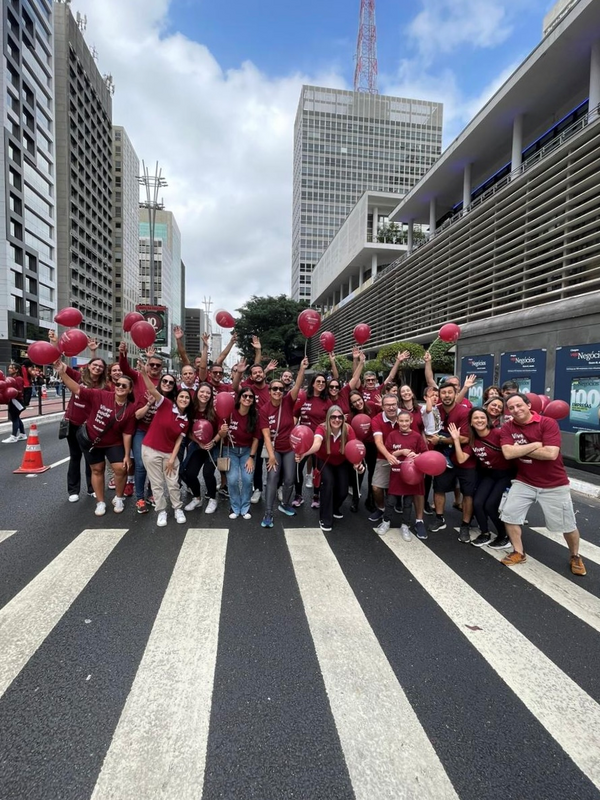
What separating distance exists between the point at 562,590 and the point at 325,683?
8.20ft

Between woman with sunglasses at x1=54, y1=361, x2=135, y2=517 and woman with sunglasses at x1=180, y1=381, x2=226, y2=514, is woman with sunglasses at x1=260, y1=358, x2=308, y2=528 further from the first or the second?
woman with sunglasses at x1=54, y1=361, x2=135, y2=517

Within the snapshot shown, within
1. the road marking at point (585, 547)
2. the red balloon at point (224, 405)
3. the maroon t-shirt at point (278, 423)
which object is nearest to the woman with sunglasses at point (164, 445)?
the red balloon at point (224, 405)

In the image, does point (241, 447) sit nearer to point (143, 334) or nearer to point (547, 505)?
point (143, 334)

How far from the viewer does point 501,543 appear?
4.63 metres

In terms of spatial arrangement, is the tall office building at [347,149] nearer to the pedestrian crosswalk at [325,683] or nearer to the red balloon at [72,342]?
the red balloon at [72,342]

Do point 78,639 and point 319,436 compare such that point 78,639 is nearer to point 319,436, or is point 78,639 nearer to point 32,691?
point 32,691

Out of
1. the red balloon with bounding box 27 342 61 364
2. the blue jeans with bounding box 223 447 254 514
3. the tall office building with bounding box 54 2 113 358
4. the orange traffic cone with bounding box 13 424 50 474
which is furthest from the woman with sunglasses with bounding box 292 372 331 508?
the tall office building with bounding box 54 2 113 358

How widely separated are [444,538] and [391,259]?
41.5 m

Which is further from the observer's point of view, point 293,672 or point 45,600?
point 45,600

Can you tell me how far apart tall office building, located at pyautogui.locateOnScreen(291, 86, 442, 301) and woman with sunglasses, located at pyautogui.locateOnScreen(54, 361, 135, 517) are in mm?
102202

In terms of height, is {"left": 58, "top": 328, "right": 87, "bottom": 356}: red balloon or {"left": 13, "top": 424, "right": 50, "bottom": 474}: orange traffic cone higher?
{"left": 58, "top": 328, "right": 87, "bottom": 356}: red balloon

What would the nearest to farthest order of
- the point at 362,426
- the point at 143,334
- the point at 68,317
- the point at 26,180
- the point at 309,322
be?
the point at 362,426 → the point at 143,334 → the point at 68,317 → the point at 309,322 → the point at 26,180

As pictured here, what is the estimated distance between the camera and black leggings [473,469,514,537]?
15.0 feet

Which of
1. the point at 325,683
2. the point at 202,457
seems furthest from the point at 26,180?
the point at 325,683
